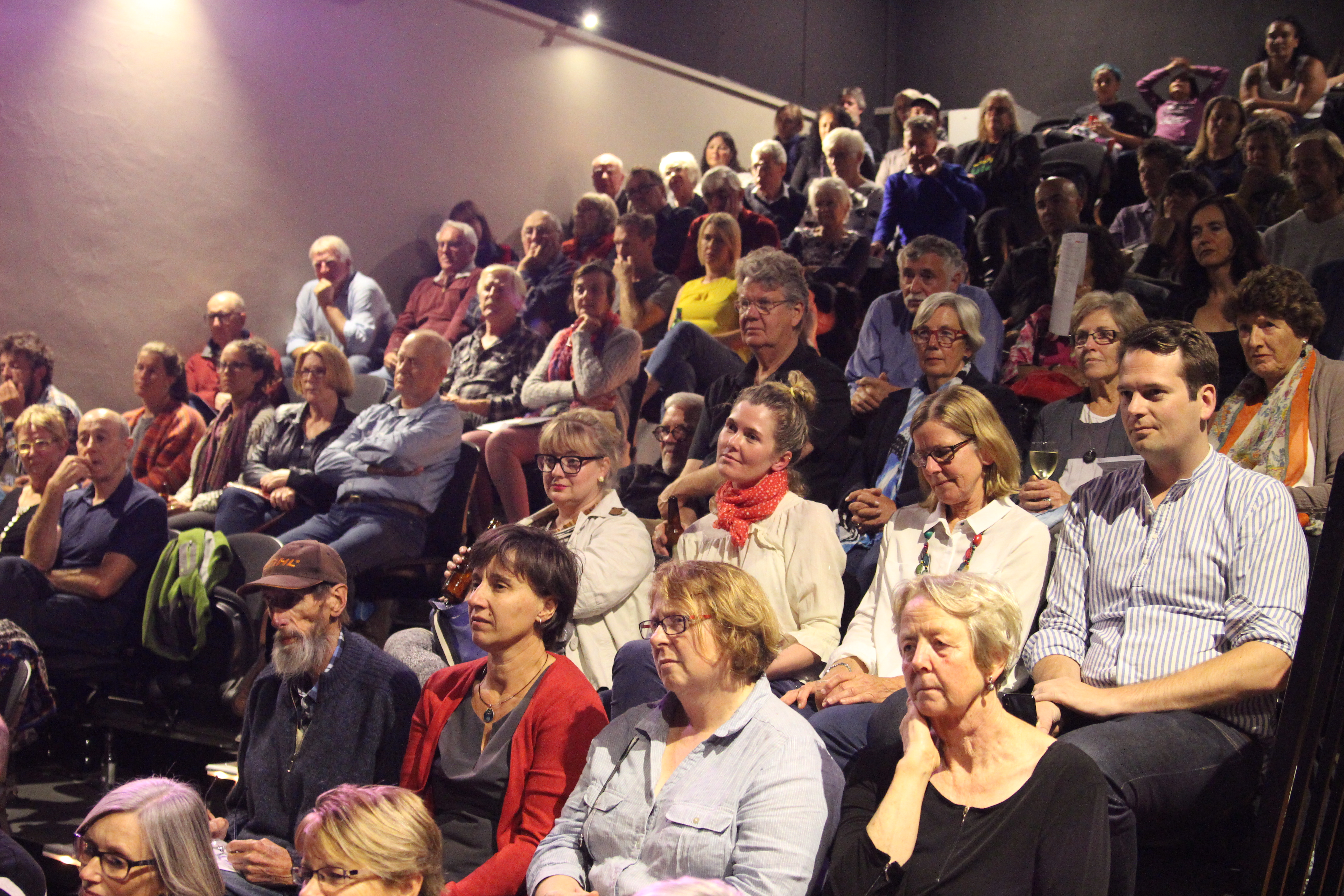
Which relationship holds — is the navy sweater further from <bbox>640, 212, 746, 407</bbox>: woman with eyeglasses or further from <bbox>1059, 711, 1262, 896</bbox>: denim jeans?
<bbox>640, 212, 746, 407</bbox>: woman with eyeglasses

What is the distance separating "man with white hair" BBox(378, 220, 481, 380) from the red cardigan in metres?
4.09

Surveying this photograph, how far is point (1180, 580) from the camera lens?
2.24m

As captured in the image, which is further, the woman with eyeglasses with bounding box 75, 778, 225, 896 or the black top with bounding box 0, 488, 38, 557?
the black top with bounding box 0, 488, 38, 557

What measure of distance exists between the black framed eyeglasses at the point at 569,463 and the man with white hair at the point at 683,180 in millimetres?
4089

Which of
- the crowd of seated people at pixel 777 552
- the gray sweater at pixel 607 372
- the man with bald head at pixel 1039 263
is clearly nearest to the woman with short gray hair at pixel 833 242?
the crowd of seated people at pixel 777 552

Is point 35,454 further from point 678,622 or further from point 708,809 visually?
point 708,809

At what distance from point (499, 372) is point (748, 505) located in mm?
2739

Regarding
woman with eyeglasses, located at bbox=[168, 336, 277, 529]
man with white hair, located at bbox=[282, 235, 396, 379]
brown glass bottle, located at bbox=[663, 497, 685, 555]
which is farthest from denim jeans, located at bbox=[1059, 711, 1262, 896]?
man with white hair, located at bbox=[282, 235, 396, 379]

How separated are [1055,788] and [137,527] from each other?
343 cm

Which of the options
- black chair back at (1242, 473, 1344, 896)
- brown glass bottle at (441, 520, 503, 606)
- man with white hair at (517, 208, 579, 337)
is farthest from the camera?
man with white hair at (517, 208, 579, 337)

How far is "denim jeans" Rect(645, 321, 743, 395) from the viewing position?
4.72 meters

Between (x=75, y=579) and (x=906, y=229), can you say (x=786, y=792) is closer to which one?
(x=75, y=579)

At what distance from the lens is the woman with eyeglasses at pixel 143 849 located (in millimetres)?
2023

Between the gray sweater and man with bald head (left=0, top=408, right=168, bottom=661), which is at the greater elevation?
the gray sweater
